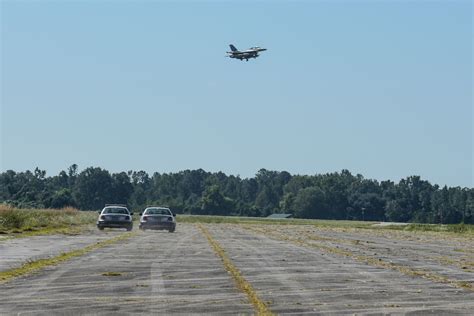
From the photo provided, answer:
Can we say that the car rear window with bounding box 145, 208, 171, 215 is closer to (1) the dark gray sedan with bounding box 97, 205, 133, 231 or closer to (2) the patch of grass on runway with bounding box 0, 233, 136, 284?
(1) the dark gray sedan with bounding box 97, 205, 133, 231

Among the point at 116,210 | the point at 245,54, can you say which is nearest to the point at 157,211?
the point at 116,210

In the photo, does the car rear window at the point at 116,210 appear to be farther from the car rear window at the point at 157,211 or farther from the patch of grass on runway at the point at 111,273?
the patch of grass on runway at the point at 111,273

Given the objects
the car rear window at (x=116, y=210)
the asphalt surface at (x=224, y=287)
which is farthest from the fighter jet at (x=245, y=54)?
the asphalt surface at (x=224, y=287)

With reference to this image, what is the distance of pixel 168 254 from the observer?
31.7m

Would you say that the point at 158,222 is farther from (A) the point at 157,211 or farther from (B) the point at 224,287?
(B) the point at 224,287

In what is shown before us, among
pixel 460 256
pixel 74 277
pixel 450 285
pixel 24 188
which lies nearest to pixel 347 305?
pixel 450 285

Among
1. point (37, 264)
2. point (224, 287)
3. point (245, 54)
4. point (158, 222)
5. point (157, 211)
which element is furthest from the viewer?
point (245, 54)

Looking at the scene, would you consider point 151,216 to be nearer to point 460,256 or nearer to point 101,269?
point 460,256

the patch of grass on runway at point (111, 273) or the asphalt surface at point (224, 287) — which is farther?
the patch of grass on runway at point (111, 273)

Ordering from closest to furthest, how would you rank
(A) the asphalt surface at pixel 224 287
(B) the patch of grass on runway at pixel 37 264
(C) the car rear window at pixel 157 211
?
(A) the asphalt surface at pixel 224 287 < (B) the patch of grass on runway at pixel 37 264 < (C) the car rear window at pixel 157 211

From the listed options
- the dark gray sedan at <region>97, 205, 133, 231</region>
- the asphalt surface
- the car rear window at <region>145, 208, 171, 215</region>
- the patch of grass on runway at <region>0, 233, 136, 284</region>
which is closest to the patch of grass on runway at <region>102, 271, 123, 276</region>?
the asphalt surface

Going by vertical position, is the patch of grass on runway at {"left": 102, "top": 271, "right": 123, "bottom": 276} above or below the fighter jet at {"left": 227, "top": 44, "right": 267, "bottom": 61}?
below

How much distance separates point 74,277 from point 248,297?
541 cm

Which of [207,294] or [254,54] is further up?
[254,54]
